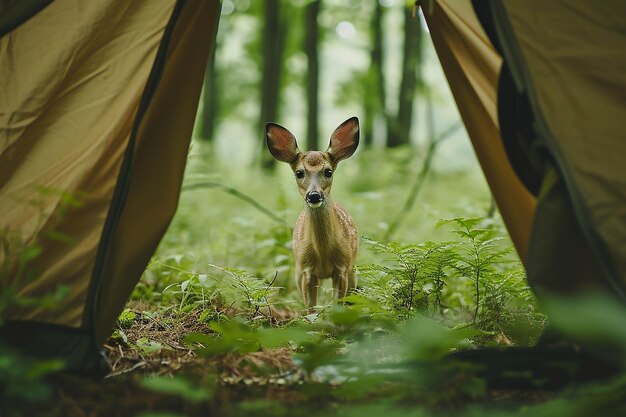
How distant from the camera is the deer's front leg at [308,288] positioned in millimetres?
5312

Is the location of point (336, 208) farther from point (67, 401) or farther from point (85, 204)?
point (67, 401)

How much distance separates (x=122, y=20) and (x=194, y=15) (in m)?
0.45

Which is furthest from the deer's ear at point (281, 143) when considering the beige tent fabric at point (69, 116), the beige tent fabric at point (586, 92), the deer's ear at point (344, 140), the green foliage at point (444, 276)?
the beige tent fabric at point (586, 92)

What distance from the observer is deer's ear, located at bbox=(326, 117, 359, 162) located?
537 centimetres

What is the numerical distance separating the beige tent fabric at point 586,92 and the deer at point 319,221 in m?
2.39

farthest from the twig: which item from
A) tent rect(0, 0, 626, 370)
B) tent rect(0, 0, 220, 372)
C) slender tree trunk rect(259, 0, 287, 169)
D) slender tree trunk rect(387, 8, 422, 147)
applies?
slender tree trunk rect(387, 8, 422, 147)

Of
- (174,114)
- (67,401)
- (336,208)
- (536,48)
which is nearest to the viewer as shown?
(67,401)

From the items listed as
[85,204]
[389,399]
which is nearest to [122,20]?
[85,204]

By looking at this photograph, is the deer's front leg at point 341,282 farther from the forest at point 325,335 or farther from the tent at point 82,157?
the tent at point 82,157

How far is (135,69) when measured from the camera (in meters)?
3.26

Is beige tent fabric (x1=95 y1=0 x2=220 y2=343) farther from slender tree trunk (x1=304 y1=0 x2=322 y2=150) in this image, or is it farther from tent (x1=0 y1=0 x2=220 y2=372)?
slender tree trunk (x1=304 y1=0 x2=322 y2=150)

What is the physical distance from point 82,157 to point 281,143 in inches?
97.9

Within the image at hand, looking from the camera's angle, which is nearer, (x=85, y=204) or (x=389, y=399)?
(x=389, y=399)

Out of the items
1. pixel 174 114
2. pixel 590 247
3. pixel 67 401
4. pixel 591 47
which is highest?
pixel 591 47
